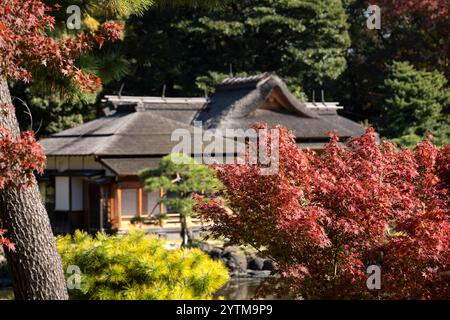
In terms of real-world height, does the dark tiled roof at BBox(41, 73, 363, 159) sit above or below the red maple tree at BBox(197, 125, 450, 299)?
above

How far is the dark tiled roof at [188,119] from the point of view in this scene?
910 inches

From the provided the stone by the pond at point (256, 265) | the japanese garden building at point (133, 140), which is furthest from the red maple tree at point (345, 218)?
the japanese garden building at point (133, 140)

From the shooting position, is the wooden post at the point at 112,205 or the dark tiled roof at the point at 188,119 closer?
the wooden post at the point at 112,205

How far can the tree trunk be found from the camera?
7.82 meters

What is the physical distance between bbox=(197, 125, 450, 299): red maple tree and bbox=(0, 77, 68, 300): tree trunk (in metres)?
1.63

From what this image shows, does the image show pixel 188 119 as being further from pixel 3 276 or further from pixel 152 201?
pixel 3 276

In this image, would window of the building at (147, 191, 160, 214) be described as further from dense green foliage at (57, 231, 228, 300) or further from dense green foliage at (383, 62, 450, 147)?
dense green foliage at (57, 231, 228, 300)

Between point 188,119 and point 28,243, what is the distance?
64.4 feet

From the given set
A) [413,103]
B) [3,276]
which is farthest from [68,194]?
[413,103]

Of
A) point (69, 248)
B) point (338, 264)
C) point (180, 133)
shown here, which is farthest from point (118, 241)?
point (180, 133)

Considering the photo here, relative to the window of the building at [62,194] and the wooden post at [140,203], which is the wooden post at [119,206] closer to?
the wooden post at [140,203]

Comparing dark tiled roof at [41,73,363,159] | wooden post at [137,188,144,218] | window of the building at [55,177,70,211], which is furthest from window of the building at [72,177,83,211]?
wooden post at [137,188,144,218]

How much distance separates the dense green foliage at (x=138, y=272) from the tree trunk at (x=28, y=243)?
4.77 feet
